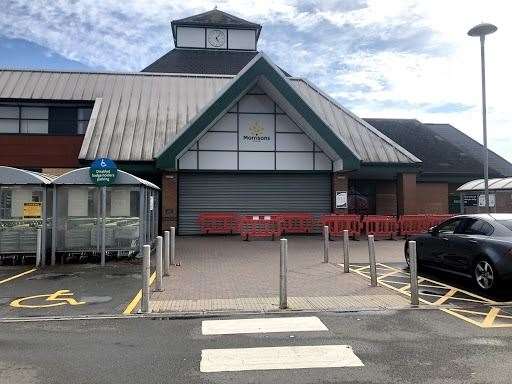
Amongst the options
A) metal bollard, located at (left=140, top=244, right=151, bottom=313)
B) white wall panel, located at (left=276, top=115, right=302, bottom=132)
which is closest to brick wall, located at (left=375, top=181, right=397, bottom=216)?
white wall panel, located at (left=276, top=115, right=302, bottom=132)

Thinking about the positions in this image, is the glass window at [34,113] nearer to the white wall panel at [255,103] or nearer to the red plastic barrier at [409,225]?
the white wall panel at [255,103]

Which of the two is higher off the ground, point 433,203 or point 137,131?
→ point 137,131

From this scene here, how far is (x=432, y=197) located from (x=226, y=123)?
15.0 meters

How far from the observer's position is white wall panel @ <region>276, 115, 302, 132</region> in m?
21.7

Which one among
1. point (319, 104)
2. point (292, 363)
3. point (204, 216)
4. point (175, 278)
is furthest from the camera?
point (319, 104)

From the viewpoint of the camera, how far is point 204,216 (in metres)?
20.9

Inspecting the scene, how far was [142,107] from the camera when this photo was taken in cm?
2303

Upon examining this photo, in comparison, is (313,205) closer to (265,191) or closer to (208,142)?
(265,191)

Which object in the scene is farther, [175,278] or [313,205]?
[313,205]

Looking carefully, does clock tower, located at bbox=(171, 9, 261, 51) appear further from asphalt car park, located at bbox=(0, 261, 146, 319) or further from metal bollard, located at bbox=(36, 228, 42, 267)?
asphalt car park, located at bbox=(0, 261, 146, 319)

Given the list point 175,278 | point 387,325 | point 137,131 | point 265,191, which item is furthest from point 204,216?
point 387,325

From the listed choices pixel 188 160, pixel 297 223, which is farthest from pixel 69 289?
pixel 297 223

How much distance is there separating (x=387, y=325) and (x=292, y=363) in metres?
2.18

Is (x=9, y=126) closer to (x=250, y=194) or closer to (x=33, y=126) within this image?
(x=33, y=126)
